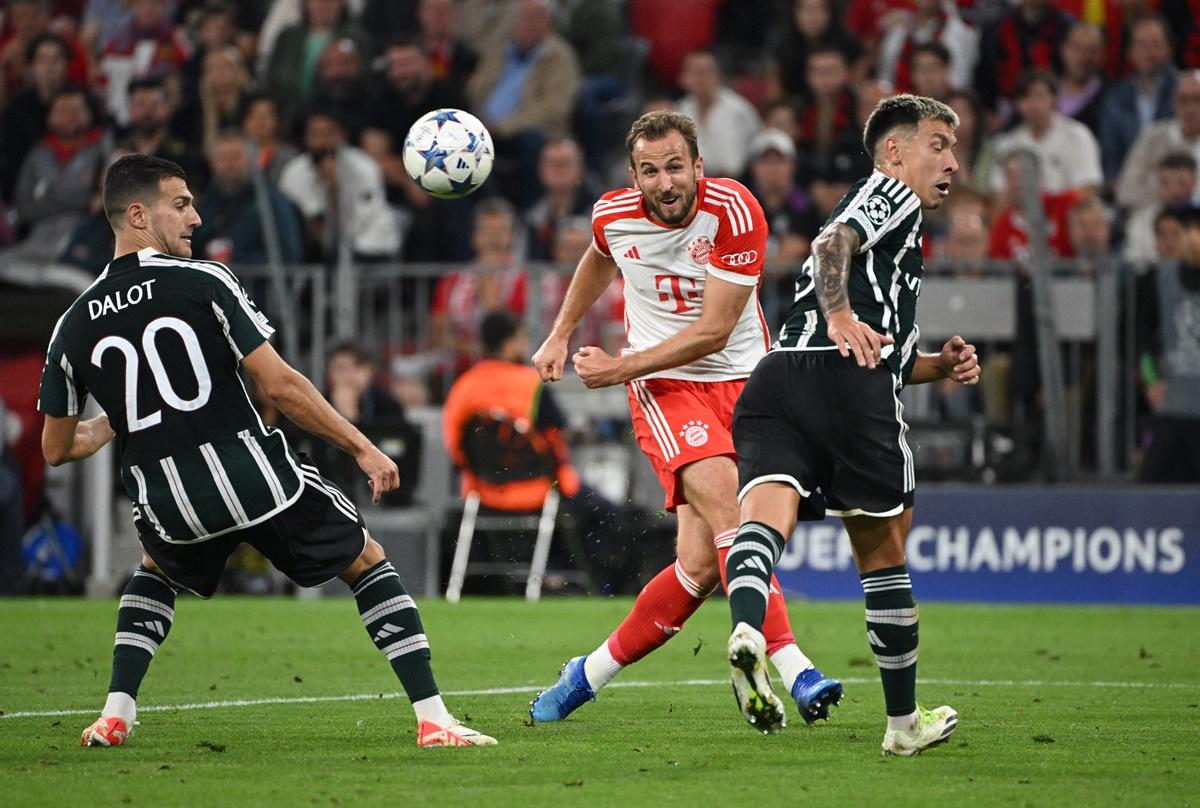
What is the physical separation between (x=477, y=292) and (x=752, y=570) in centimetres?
1013

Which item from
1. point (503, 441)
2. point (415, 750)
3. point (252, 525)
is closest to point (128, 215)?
point (252, 525)

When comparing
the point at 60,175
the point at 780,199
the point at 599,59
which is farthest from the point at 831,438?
the point at 599,59

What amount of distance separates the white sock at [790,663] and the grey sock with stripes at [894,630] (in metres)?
0.91

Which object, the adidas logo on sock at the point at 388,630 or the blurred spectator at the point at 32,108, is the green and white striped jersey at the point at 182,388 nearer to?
the adidas logo on sock at the point at 388,630

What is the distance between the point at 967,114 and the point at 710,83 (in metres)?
2.54

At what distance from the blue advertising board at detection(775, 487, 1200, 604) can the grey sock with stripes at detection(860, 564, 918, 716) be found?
27.2 ft

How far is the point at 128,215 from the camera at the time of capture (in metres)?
6.89

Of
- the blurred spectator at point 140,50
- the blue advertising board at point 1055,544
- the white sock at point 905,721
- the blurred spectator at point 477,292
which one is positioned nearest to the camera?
the white sock at point 905,721

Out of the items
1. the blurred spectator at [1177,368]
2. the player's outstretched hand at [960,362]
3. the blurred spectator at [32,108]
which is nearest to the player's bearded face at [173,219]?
the player's outstretched hand at [960,362]

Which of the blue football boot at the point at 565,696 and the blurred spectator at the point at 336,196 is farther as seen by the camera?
the blurred spectator at the point at 336,196

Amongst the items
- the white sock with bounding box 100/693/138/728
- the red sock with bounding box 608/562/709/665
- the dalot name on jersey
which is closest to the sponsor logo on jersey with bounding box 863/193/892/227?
the red sock with bounding box 608/562/709/665

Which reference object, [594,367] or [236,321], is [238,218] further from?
[236,321]

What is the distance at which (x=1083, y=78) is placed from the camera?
56.5 ft

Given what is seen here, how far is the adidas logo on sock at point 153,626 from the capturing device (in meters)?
7.07
